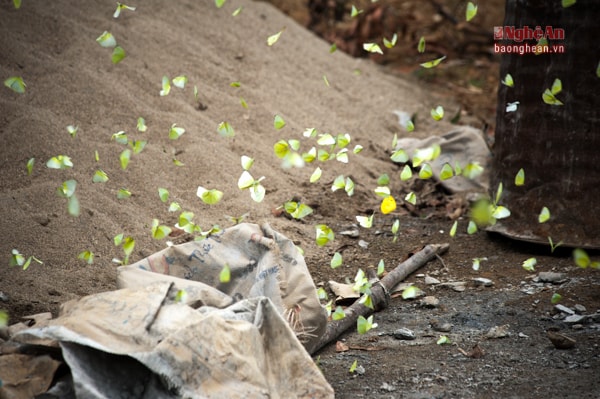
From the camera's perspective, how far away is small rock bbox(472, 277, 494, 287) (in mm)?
2857

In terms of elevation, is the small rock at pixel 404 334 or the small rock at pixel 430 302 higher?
the small rock at pixel 404 334

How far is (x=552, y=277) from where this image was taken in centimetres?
283

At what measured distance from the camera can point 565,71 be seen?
2998mm

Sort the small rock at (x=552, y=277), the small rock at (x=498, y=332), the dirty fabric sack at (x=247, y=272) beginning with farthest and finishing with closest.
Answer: the small rock at (x=552, y=277), the small rock at (x=498, y=332), the dirty fabric sack at (x=247, y=272)

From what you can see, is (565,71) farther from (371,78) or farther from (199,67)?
(371,78)

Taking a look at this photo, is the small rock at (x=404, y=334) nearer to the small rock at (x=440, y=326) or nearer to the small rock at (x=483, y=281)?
the small rock at (x=440, y=326)

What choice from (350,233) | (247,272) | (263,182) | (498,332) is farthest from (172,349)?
(263,182)

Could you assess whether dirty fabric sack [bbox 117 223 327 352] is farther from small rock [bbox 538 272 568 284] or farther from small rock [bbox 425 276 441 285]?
small rock [bbox 538 272 568 284]

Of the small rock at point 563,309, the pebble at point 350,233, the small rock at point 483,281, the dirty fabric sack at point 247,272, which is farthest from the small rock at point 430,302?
the pebble at point 350,233

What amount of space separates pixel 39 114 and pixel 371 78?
9.24 feet

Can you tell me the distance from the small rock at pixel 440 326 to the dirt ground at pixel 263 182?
11 millimetres

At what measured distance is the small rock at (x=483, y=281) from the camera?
2857 millimetres

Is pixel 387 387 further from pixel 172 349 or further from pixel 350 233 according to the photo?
pixel 350 233

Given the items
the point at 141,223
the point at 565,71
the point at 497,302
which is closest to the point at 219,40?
the point at 141,223
